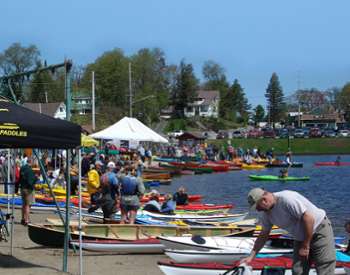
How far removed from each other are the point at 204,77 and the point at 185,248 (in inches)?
5568

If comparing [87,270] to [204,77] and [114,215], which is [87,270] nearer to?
[114,215]

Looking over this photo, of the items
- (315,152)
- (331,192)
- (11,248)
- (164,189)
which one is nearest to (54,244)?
(11,248)

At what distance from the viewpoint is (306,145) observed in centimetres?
9588

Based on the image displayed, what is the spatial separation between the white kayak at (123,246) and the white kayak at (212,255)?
172 cm

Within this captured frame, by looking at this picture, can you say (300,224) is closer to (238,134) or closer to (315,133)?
(315,133)

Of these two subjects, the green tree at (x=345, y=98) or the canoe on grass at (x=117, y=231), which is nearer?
the canoe on grass at (x=117, y=231)

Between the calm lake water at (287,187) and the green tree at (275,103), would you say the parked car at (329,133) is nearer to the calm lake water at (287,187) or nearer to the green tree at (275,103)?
the green tree at (275,103)

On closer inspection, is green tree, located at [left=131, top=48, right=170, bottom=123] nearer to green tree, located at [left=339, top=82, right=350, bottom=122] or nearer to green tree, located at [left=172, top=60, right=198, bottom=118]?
green tree, located at [left=172, top=60, right=198, bottom=118]

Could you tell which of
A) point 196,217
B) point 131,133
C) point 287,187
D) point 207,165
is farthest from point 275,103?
point 196,217

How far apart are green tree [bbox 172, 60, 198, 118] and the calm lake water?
5833cm

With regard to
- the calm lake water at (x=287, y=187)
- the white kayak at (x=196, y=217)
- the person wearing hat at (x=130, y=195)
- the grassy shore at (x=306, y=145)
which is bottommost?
the calm lake water at (x=287, y=187)

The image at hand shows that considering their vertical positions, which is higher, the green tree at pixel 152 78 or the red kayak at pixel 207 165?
the green tree at pixel 152 78

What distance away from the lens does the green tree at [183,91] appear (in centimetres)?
11938

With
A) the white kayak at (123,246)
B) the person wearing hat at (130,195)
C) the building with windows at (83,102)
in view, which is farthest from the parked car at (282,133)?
the white kayak at (123,246)
